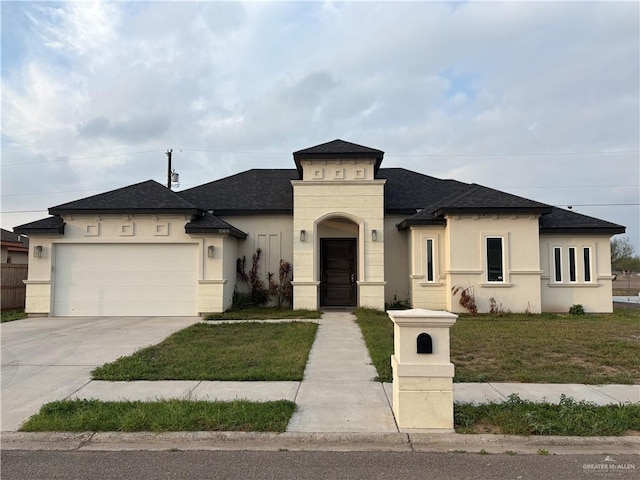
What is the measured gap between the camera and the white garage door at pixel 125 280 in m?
13.0

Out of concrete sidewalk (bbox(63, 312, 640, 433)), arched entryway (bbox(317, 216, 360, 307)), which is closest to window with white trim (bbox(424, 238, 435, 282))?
arched entryway (bbox(317, 216, 360, 307))

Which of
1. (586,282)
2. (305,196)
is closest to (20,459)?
(305,196)

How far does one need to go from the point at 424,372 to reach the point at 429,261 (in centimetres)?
993

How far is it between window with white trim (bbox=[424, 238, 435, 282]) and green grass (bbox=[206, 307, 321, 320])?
3.97m

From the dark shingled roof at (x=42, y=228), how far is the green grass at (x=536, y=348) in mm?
9680

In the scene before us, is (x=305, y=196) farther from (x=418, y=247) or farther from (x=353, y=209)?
(x=418, y=247)

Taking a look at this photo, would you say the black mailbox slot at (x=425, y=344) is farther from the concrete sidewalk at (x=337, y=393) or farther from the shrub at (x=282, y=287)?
the shrub at (x=282, y=287)

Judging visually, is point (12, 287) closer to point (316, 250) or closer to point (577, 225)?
point (316, 250)

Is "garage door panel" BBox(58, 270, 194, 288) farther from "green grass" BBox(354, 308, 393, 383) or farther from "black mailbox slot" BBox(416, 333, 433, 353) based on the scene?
"black mailbox slot" BBox(416, 333, 433, 353)

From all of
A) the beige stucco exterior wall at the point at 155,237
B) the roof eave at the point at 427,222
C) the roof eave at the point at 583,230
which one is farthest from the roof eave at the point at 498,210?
the beige stucco exterior wall at the point at 155,237

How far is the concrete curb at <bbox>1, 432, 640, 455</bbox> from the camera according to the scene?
4.09 m

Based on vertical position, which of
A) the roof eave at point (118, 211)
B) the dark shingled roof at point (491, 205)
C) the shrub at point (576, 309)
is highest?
the dark shingled roof at point (491, 205)

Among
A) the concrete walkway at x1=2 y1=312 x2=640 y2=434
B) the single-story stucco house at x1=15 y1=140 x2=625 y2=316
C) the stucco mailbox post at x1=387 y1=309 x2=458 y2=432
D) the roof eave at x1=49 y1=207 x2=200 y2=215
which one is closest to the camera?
the stucco mailbox post at x1=387 y1=309 x2=458 y2=432

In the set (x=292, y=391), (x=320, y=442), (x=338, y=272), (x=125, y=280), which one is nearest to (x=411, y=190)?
(x=338, y=272)
